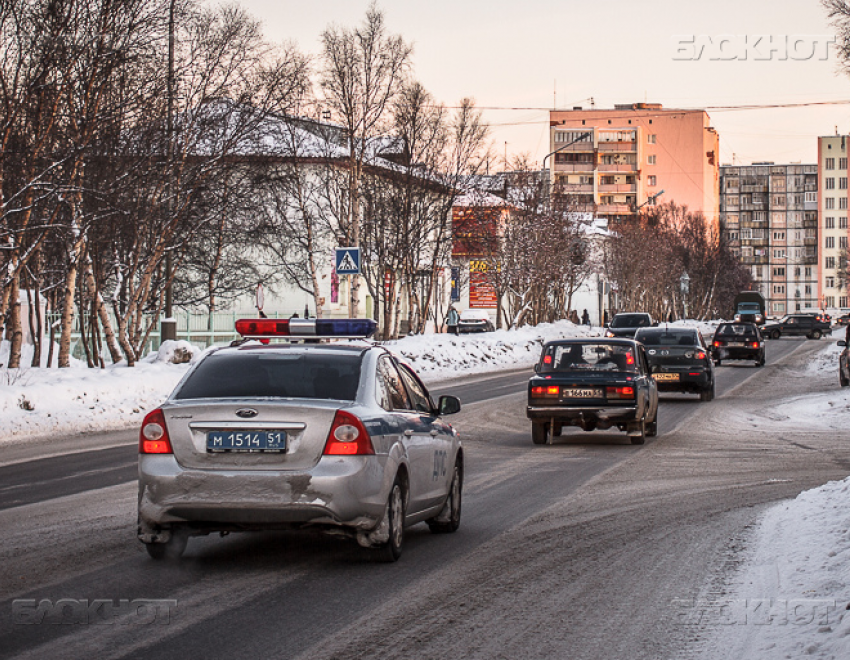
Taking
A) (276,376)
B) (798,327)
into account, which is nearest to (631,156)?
(798,327)

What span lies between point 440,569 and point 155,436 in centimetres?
207

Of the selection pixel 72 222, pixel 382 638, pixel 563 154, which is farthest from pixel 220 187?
pixel 563 154

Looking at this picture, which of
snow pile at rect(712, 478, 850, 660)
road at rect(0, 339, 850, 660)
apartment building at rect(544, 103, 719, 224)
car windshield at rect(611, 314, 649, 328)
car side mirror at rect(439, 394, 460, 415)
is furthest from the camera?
apartment building at rect(544, 103, 719, 224)

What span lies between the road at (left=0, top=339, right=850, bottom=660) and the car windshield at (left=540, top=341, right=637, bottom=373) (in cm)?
335

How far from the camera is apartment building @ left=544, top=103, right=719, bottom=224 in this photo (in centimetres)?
16400

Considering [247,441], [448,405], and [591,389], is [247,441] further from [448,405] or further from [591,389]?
[591,389]

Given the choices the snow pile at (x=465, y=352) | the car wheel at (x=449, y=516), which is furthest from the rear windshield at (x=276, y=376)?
the snow pile at (x=465, y=352)

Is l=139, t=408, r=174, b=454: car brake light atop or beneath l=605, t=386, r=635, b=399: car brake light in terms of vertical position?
atop

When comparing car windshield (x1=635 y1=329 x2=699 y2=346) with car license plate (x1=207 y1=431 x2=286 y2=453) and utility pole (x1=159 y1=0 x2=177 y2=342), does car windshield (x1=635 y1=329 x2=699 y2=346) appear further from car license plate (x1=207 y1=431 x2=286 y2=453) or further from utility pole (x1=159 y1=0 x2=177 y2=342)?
car license plate (x1=207 y1=431 x2=286 y2=453)

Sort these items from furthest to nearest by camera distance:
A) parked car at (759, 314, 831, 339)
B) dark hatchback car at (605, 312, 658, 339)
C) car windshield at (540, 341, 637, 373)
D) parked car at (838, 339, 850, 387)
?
parked car at (759, 314, 831, 339), dark hatchback car at (605, 312, 658, 339), parked car at (838, 339, 850, 387), car windshield at (540, 341, 637, 373)

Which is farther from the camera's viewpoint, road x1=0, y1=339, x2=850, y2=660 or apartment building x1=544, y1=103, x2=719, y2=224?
apartment building x1=544, y1=103, x2=719, y2=224

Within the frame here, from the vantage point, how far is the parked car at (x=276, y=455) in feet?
26.7

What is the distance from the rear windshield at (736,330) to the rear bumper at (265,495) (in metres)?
40.0

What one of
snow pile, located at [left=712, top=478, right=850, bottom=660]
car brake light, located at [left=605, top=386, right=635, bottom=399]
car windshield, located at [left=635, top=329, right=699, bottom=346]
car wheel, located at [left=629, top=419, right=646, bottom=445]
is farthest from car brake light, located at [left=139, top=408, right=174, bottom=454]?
car windshield, located at [left=635, top=329, right=699, bottom=346]
